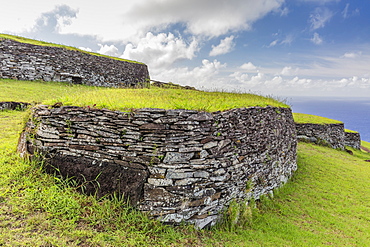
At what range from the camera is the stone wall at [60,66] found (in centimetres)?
1599

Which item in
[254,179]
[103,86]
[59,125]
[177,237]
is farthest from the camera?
[103,86]

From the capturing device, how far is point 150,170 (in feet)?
16.1

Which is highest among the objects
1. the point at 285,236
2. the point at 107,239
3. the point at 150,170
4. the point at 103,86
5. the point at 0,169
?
the point at 103,86

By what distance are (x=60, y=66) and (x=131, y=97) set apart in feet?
50.0

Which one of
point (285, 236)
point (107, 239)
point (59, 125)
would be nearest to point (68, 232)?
point (107, 239)

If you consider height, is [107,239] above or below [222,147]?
below

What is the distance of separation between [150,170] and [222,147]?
2.10 m

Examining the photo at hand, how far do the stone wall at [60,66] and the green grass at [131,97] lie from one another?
1.17 meters

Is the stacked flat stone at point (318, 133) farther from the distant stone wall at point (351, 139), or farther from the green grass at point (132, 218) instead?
the green grass at point (132, 218)

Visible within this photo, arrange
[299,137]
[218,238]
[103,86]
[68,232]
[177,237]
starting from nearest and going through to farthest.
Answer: [68,232], [177,237], [218,238], [299,137], [103,86]

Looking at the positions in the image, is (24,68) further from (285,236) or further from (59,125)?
(285,236)

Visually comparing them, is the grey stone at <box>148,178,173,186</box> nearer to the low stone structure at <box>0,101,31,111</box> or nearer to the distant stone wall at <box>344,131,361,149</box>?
the low stone structure at <box>0,101,31,111</box>

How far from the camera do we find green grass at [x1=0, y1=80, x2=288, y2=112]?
18.7 feet

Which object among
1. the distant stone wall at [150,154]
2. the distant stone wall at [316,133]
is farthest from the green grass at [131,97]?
the distant stone wall at [316,133]
